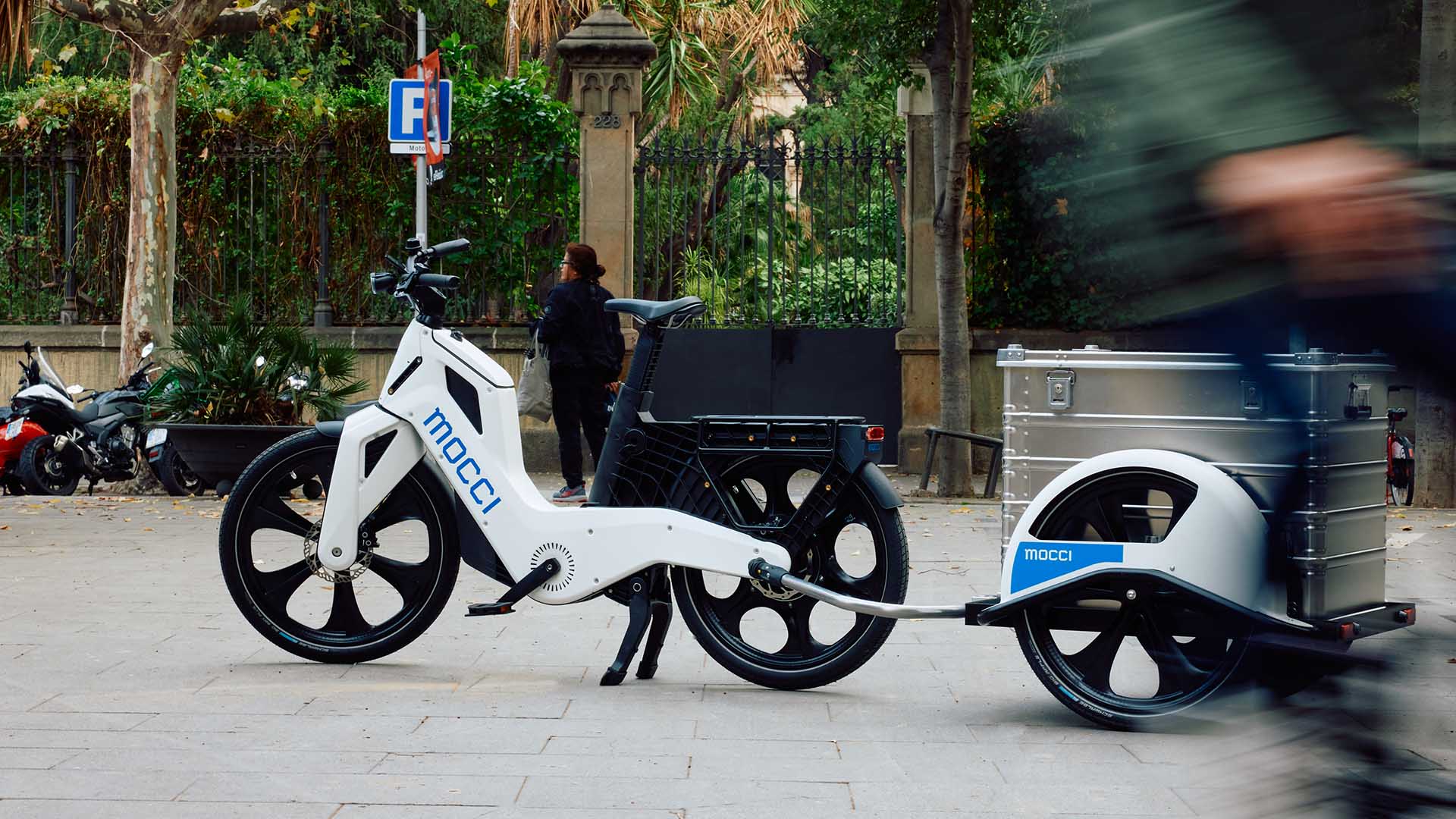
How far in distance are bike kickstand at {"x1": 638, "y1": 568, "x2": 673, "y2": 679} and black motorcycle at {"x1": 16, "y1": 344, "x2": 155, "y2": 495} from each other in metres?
7.75

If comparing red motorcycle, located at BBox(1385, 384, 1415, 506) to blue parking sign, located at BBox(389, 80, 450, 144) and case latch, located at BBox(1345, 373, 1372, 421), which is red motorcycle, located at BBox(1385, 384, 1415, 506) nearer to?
blue parking sign, located at BBox(389, 80, 450, 144)

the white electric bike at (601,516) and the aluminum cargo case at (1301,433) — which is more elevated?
the aluminum cargo case at (1301,433)

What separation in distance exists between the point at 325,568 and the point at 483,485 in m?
0.61

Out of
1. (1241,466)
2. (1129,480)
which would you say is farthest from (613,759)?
(1241,466)

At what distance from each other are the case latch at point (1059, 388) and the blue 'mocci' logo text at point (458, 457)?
1878 millimetres

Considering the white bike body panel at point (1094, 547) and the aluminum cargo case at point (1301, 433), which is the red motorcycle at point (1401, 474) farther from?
the aluminum cargo case at point (1301, 433)

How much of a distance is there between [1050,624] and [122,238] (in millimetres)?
12309

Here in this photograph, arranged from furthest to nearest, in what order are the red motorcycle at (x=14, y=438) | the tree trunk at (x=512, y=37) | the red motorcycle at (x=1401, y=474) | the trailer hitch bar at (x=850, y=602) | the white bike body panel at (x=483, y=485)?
the tree trunk at (x=512, y=37), the red motorcycle at (x=14, y=438), the red motorcycle at (x=1401, y=474), the white bike body panel at (x=483, y=485), the trailer hitch bar at (x=850, y=602)

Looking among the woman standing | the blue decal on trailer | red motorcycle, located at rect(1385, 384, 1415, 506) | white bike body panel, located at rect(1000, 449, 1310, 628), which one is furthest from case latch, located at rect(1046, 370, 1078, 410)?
red motorcycle, located at rect(1385, 384, 1415, 506)

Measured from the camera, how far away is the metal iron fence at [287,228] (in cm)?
1427

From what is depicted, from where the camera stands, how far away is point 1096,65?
2.22ft

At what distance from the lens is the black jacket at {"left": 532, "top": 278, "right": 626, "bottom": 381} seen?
35.8 feet

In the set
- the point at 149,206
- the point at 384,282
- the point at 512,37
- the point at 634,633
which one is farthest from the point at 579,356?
the point at 512,37

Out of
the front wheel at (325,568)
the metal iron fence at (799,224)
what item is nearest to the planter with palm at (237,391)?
the metal iron fence at (799,224)
